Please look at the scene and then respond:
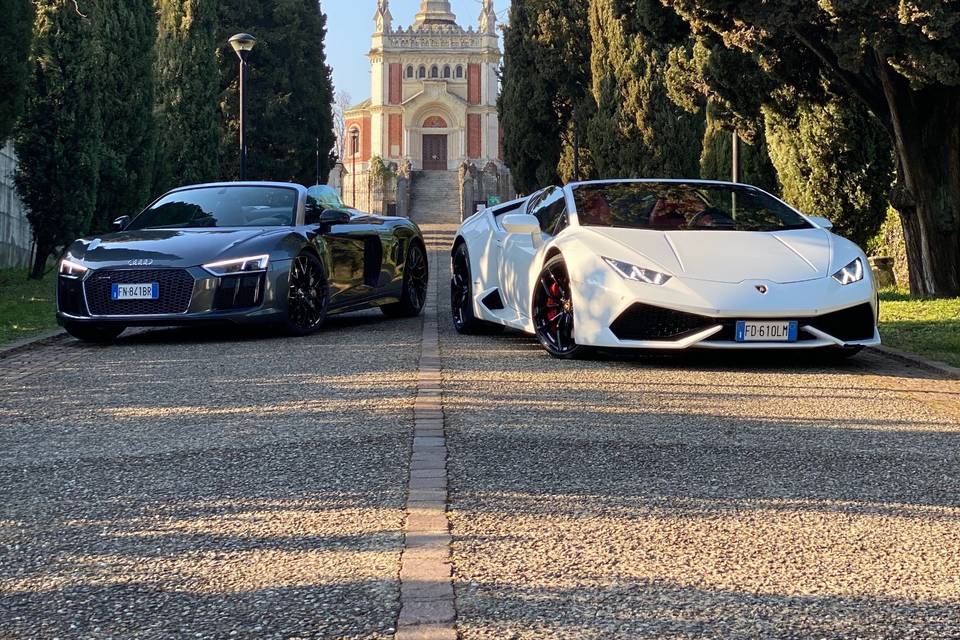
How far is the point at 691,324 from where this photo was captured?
8.70m

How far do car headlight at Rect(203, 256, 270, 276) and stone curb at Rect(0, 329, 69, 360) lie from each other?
156cm

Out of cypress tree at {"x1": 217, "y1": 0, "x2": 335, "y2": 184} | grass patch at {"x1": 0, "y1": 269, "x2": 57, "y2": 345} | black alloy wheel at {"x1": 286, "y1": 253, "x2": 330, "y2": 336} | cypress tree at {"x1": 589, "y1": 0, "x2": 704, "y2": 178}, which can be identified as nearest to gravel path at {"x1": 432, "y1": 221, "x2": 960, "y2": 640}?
black alloy wheel at {"x1": 286, "y1": 253, "x2": 330, "y2": 336}

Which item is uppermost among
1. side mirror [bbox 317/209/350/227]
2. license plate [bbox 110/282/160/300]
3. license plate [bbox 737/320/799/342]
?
side mirror [bbox 317/209/350/227]

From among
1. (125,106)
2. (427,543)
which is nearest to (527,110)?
(125,106)

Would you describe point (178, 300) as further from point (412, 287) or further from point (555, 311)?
point (412, 287)

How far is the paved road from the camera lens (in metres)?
3.59

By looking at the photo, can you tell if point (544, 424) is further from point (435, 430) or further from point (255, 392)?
point (255, 392)

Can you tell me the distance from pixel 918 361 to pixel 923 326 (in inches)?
123

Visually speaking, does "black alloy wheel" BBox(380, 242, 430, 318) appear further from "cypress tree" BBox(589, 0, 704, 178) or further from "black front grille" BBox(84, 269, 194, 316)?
"cypress tree" BBox(589, 0, 704, 178)

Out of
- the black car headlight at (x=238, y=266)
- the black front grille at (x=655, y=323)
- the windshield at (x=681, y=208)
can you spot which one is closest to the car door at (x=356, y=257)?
the black car headlight at (x=238, y=266)

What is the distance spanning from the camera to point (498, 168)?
95188 millimetres

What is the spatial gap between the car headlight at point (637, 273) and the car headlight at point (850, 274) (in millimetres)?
1159

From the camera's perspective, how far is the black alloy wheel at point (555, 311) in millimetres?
9438

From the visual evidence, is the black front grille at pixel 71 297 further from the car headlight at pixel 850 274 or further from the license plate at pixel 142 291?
the car headlight at pixel 850 274
